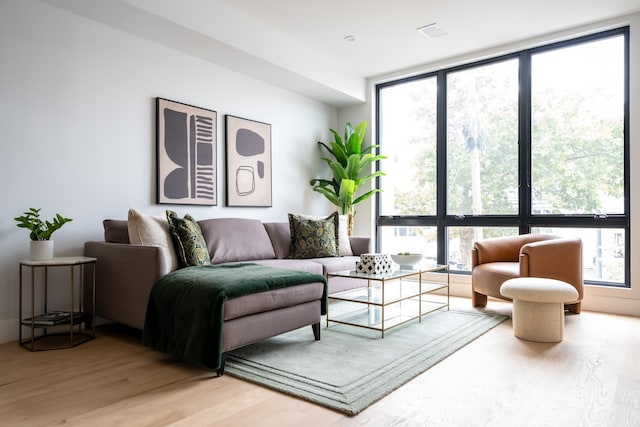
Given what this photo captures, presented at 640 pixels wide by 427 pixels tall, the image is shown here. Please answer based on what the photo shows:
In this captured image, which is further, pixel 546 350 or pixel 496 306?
pixel 496 306

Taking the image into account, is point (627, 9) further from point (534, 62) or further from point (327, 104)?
point (327, 104)

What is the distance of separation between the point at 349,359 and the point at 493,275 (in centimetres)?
180

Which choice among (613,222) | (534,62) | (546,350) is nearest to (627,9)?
(534,62)

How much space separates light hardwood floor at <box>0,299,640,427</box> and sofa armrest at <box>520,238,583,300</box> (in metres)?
0.75

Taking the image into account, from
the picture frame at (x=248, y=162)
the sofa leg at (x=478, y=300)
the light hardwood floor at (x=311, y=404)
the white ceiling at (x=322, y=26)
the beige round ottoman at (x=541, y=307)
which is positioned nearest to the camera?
the light hardwood floor at (x=311, y=404)

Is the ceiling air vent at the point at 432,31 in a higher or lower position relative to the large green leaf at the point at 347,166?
higher

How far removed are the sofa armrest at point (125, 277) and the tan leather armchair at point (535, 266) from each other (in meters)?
2.66

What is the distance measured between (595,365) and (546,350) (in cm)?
32

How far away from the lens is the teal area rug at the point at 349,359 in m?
2.06

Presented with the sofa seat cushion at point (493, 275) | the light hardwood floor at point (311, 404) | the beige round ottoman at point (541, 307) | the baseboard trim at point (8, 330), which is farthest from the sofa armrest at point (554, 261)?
the baseboard trim at point (8, 330)

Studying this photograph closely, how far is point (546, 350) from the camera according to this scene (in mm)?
2744

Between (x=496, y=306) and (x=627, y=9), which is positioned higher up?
(x=627, y=9)

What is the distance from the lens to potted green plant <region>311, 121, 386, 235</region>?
17.3ft

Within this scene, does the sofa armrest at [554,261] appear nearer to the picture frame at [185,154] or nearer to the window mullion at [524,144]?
the window mullion at [524,144]
